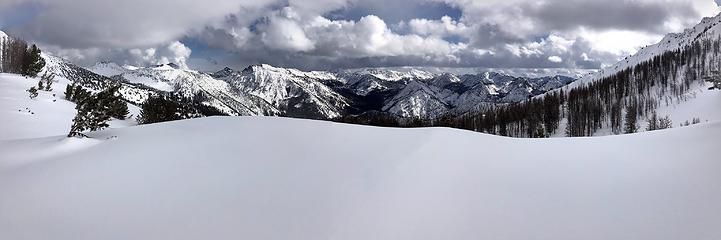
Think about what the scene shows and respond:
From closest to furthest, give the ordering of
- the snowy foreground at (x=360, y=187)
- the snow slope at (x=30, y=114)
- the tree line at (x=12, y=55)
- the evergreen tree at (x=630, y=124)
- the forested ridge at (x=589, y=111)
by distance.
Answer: the snowy foreground at (x=360, y=187) < the snow slope at (x=30, y=114) < the tree line at (x=12, y=55) < the evergreen tree at (x=630, y=124) < the forested ridge at (x=589, y=111)

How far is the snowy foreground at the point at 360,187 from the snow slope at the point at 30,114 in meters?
13.2

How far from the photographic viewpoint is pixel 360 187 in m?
8.87

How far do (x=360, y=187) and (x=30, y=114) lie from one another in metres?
32.0

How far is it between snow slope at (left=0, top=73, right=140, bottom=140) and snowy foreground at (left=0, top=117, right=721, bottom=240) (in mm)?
13164

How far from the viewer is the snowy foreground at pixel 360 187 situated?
7008 millimetres

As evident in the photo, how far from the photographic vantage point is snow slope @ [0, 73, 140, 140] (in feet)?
78.4

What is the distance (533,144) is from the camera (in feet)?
43.3

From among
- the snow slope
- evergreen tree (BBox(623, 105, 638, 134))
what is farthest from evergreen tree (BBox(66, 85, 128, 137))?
evergreen tree (BBox(623, 105, 638, 134))

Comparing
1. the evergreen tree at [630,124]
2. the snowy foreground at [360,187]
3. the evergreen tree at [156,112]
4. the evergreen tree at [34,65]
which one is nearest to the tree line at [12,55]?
the evergreen tree at [34,65]

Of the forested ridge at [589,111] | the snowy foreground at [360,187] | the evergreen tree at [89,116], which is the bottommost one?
the snowy foreground at [360,187]

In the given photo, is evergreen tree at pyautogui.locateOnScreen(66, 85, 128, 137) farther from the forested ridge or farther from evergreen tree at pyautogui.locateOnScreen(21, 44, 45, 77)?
the forested ridge

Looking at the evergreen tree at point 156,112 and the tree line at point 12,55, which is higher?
the tree line at point 12,55

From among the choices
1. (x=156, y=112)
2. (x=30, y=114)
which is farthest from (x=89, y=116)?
(x=156, y=112)

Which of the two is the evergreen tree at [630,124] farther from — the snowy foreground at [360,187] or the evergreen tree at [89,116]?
the evergreen tree at [89,116]
